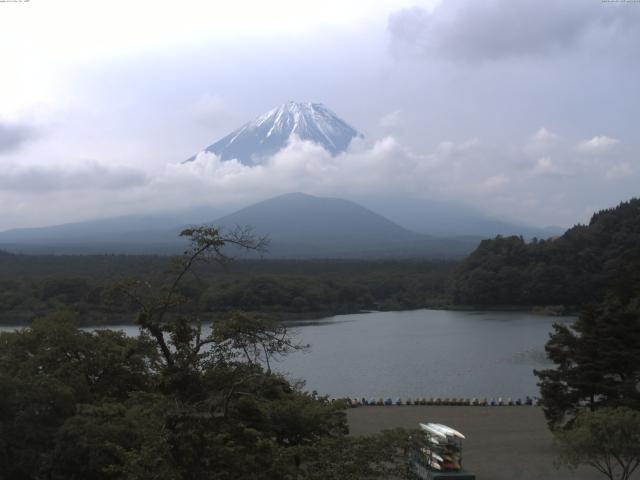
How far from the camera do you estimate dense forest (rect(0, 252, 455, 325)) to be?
38.2m

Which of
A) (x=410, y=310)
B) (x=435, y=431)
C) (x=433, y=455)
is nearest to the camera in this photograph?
(x=433, y=455)

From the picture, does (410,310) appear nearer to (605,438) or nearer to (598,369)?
(598,369)

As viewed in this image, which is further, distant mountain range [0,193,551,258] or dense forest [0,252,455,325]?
distant mountain range [0,193,551,258]

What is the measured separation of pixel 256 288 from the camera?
4441cm

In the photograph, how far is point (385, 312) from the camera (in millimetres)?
48906

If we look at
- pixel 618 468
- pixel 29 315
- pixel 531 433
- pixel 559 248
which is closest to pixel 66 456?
pixel 618 468

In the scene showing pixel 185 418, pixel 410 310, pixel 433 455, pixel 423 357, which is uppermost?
pixel 185 418

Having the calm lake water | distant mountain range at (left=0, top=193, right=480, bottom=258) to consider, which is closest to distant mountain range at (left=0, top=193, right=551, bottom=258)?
distant mountain range at (left=0, top=193, right=480, bottom=258)

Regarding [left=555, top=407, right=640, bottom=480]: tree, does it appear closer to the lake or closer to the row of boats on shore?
the lake

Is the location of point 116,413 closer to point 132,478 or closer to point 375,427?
point 132,478

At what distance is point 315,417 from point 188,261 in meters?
4.62

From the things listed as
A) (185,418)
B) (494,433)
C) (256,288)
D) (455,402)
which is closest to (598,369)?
(494,433)

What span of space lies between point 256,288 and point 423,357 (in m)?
19.3

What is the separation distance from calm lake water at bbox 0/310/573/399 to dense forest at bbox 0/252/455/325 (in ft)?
14.2
